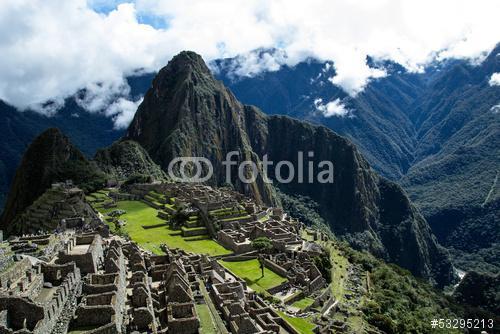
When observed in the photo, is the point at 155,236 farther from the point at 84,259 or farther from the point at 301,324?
the point at 84,259

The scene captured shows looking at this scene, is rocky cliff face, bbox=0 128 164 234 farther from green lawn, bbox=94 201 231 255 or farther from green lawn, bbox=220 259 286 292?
green lawn, bbox=220 259 286 292

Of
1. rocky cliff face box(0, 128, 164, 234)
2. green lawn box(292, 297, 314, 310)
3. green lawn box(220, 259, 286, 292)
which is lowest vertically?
green lawn box(292, 297, 314, 310)

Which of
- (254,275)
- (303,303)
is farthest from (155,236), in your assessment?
(303,303)

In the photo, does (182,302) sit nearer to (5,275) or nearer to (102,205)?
(5,275)

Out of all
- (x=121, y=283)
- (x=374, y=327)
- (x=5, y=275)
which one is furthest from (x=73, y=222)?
(x=374, y=327)

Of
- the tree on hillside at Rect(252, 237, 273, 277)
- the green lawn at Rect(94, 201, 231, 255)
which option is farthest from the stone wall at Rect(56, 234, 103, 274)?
the tree on hillside at Rect(252, 237, 273, 277)

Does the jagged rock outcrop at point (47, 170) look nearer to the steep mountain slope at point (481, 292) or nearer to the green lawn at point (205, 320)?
the green lawn at point (205, 320)
